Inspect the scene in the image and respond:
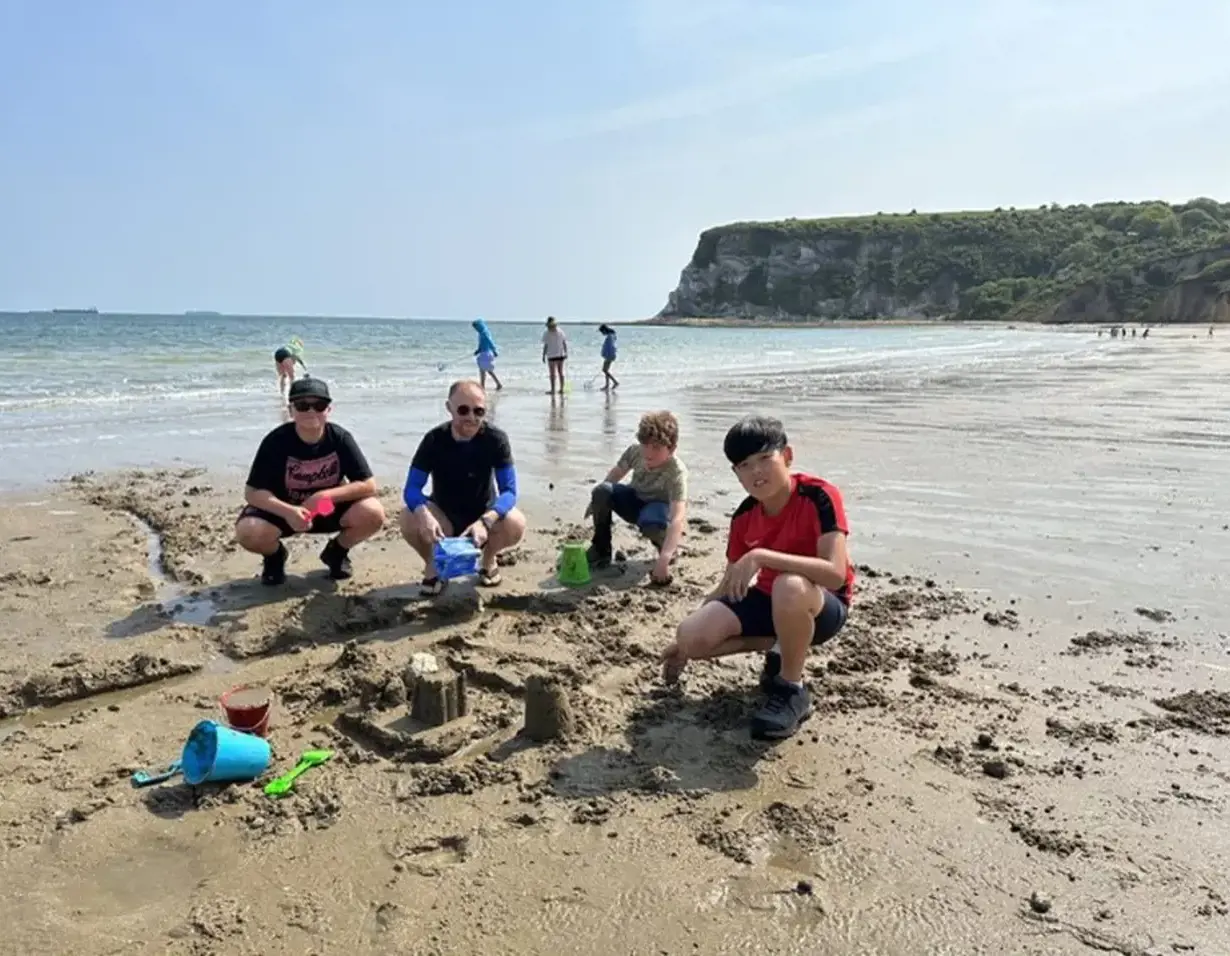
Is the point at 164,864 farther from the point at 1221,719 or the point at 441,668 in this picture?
the point at 1221,719

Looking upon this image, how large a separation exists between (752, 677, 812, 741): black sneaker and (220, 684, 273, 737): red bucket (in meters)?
1.91

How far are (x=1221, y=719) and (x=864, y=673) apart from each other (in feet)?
4.70

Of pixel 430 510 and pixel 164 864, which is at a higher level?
pixel 430 510

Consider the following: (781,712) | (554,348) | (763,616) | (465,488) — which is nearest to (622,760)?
(781,712)

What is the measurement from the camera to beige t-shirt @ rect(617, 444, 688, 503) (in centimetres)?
627

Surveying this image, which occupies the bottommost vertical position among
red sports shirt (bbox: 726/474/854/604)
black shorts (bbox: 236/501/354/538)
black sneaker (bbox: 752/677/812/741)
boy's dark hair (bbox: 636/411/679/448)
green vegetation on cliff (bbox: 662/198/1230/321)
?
black sneaker (bbox: 752/677/812/741)

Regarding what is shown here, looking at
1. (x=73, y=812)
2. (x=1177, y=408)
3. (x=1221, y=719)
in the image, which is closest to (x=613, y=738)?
(x=73, y=812)

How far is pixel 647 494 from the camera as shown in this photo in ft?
21.1

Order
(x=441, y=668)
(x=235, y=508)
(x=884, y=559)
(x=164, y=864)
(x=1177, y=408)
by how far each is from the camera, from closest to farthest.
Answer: (x=164, y=864), (x=441, y=668), (x=884, y=559), (x=235, y=508), (x=1177, y=408)

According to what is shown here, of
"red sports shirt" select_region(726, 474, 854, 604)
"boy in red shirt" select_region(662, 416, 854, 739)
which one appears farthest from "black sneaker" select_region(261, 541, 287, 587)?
"red sports shirt" select_region(726, 474, 854, 604)

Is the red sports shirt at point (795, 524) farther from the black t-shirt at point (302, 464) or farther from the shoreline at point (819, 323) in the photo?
the shoreline at point (819, 323)

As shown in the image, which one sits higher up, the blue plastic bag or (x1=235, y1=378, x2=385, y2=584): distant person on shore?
(x1=235, y1=378, x2=385, y2=584): distant person on shore

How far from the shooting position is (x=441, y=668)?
428 centimetres

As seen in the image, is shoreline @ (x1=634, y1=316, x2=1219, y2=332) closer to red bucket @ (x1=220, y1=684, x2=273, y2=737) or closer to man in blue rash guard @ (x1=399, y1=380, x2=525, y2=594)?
Answer: man in blue rash guard @ (x1=399, y1=380, x2=525, y2=594)
